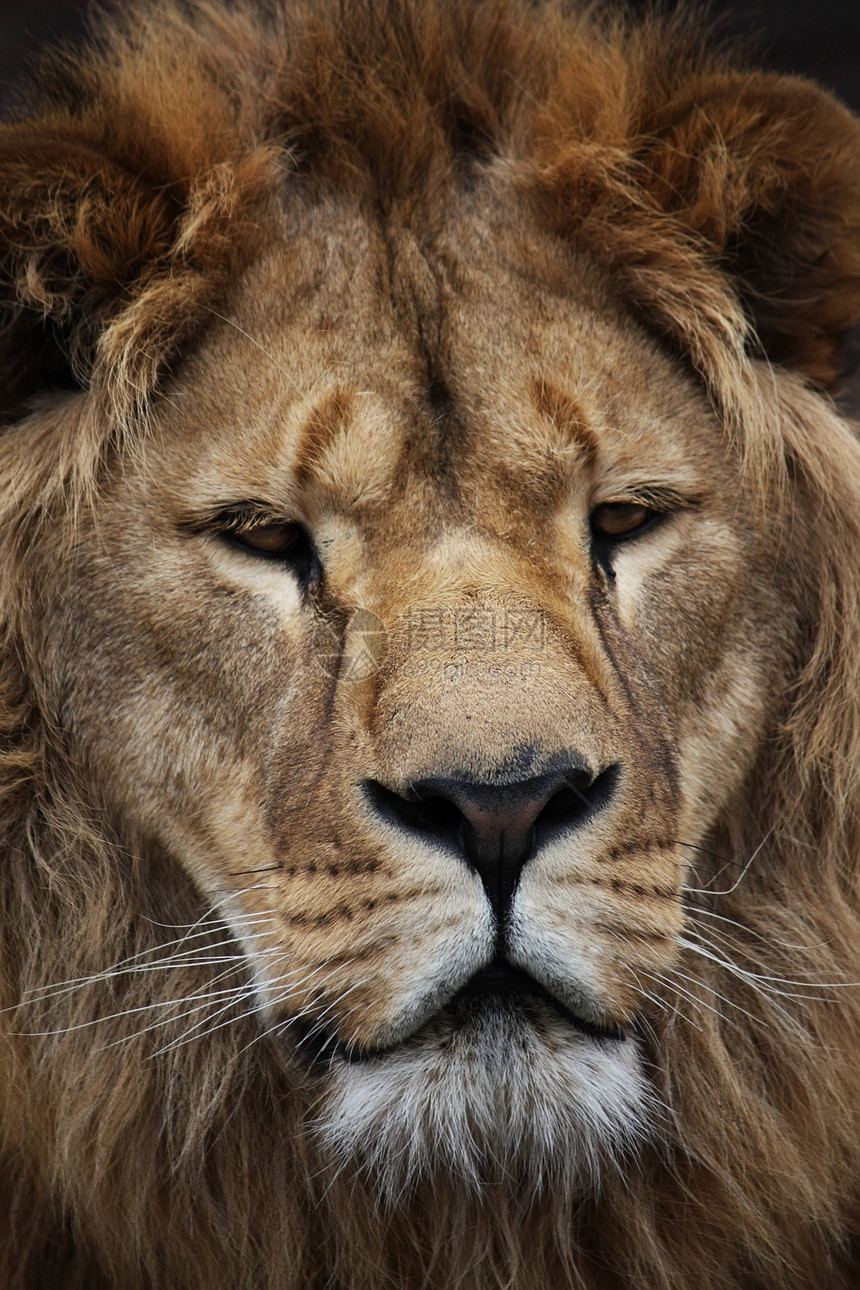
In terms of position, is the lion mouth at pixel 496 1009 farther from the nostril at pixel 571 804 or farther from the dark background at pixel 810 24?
the dark background at pixel 810 24

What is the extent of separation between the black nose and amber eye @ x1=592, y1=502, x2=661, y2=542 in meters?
0.45

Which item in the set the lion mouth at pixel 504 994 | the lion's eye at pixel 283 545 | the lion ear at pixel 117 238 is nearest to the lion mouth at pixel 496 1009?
the lion mouth at pixel 504 994

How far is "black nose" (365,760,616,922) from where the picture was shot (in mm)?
1492

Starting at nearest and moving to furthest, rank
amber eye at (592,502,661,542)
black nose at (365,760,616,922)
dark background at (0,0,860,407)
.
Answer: black nose at (365,760,616,922), amber eye at (592,502,661,542), dark background at (0,0,860,407)

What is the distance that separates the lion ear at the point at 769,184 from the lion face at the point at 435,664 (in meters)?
0.20

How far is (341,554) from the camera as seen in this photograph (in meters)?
1.81

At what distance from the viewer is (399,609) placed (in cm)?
173

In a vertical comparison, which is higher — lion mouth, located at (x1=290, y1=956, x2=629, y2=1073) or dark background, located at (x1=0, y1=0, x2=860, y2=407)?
dark background, located at (x1=0, y1=0, x2=860, y2=407)

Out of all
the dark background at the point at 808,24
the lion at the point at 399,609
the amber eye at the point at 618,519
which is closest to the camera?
the lion at the point at 399,609

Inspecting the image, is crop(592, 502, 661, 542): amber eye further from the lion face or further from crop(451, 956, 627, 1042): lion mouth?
crop(451, 956, 627, 1042): lion mouth

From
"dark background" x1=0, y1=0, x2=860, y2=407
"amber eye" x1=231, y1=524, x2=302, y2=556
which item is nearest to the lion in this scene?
"amber eye" x1=231, y1=524, x2=302, y2=556

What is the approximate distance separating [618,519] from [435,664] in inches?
16.7

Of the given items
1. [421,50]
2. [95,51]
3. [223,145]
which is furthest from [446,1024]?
[95,51]

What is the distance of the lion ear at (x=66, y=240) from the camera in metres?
1.81
